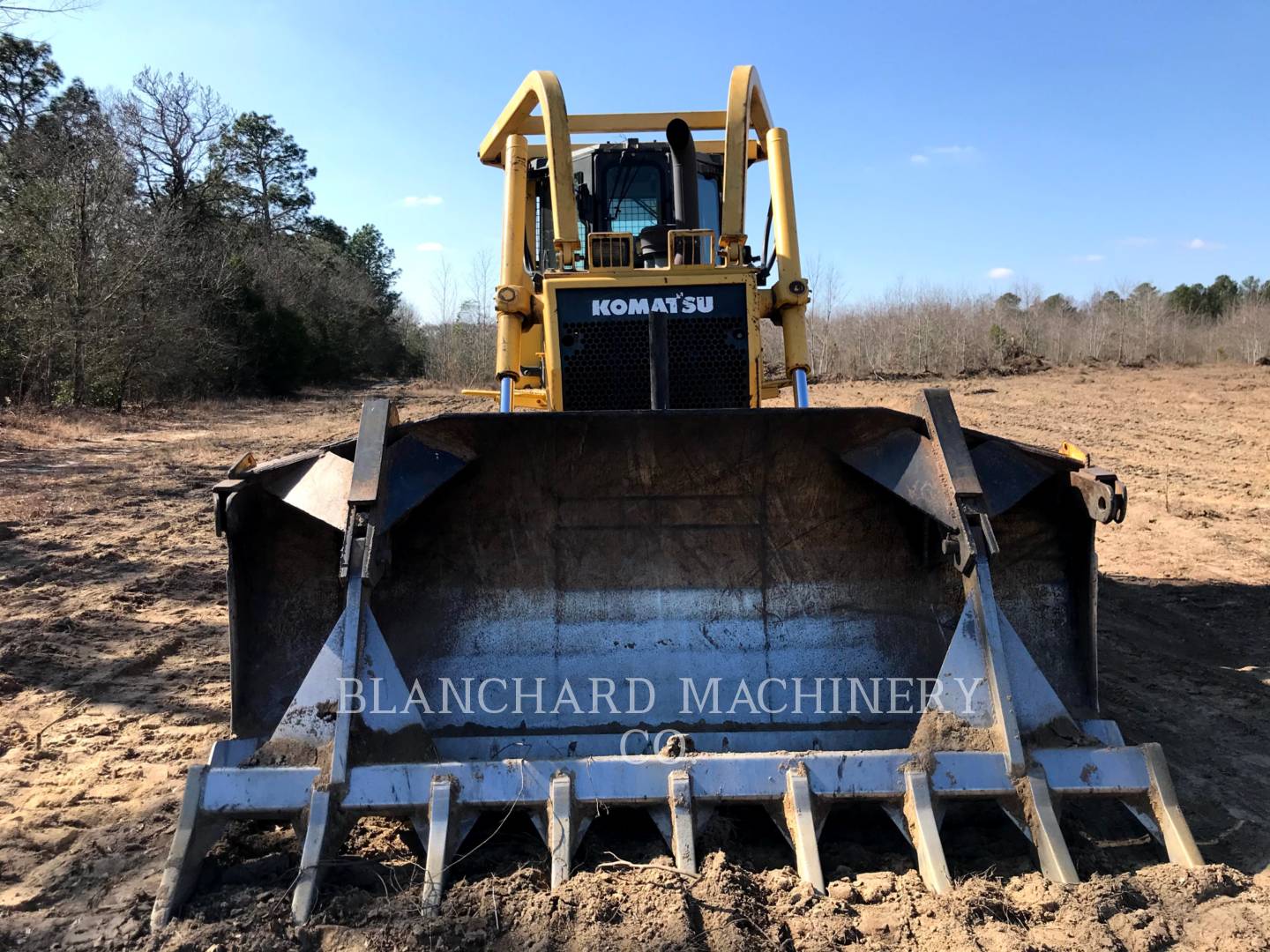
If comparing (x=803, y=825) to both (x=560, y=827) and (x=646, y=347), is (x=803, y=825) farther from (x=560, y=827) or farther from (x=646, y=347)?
(x=646, y=347)

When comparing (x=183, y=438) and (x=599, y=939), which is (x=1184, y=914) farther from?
(x=183, y=438)

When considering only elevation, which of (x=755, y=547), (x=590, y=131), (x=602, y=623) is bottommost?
(x=602, y=623)

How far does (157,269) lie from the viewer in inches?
824

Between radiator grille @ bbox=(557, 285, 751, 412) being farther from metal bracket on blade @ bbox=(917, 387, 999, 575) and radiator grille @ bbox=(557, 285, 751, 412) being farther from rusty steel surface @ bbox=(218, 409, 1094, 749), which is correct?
metal bracket on blade @ bbox=(917, 387, 999, 575)

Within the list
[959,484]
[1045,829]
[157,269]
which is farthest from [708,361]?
[157,269]

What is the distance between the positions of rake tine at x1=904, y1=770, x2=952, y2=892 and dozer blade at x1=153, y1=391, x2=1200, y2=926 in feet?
0.04

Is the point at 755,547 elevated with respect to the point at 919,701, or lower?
elevated

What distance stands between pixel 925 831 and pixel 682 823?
0.66 m

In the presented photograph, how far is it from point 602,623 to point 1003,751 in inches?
57.7

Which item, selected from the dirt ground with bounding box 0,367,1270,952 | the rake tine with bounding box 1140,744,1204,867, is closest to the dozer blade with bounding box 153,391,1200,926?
the rake tine with bounding box 1140,744,1204,867

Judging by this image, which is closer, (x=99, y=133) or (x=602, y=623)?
(x=602, y=623)

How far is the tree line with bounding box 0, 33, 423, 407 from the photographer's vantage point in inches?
701

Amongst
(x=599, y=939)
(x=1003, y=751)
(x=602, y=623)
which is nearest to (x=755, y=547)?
Answer: (x=602, y=623)

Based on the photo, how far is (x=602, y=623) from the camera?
11.0ft
